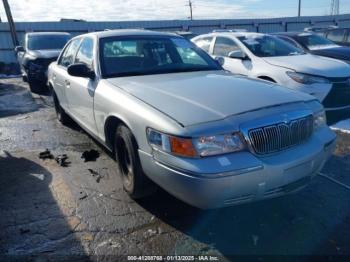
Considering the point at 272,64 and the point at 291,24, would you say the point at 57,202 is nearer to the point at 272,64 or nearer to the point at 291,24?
the point at 272,64

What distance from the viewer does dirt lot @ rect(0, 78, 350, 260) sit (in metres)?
2.74

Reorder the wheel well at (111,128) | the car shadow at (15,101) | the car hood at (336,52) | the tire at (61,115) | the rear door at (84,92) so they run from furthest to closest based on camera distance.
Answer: the car hood at (336,52) → the car shadow at (15,101) → the tire at (61,115) → the rear door at (84,92) → the wheel well at (111,128)

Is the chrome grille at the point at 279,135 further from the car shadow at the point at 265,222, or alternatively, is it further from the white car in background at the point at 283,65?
the white car in background at the point at 283,65

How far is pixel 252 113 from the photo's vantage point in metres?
2.72

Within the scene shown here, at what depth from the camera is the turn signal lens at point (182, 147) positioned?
2541 mm

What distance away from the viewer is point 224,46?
24.6 feet

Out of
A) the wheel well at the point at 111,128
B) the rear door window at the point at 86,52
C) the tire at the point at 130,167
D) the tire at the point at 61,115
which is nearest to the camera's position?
the tire at the point at 130,167

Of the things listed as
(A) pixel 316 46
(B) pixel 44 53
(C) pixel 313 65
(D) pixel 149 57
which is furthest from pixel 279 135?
(B) pixel 44 53

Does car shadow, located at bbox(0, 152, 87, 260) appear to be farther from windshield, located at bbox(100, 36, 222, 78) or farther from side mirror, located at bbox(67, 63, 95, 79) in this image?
windshield, located at bbox(100, 36, 222, 78)

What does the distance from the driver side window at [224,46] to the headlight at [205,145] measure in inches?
195

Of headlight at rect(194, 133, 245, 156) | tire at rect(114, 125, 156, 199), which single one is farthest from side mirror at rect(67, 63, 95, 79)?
headlight at rect(194, 133, 245, 156)

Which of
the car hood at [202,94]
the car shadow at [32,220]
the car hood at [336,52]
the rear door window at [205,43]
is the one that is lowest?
the car shadow at [32,220]

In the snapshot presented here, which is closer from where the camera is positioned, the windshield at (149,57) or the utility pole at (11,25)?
the windshield at (149,57)

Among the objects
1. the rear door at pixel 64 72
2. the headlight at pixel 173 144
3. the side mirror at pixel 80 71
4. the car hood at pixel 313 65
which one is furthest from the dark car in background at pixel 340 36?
the headlight at pixel 173 144
